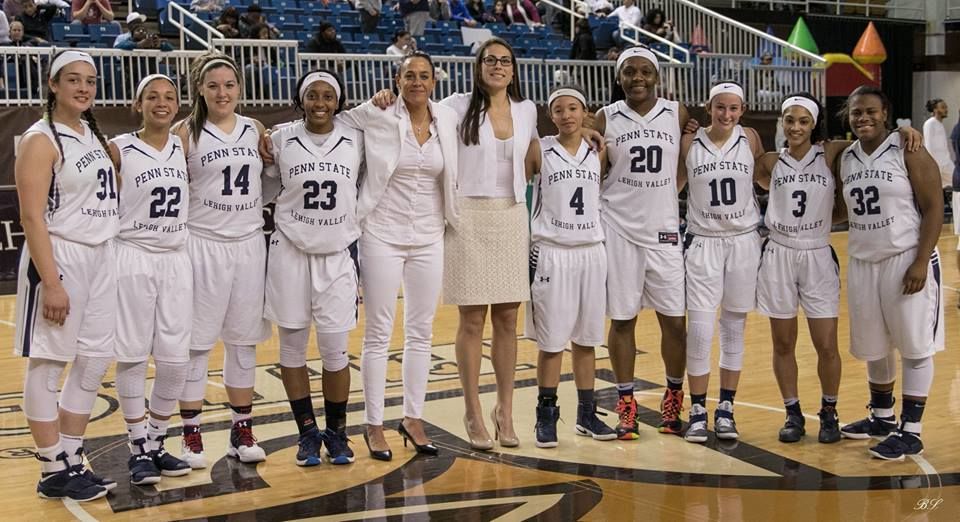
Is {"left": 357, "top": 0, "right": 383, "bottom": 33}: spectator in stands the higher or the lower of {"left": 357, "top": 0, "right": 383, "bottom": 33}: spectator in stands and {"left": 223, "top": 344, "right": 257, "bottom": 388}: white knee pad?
the higher

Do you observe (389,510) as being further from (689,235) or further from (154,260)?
(689,235)

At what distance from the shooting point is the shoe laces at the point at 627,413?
555 centimetres

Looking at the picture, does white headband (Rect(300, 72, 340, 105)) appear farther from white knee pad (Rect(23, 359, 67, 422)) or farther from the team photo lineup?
white knee pad (Rect(23, 359, 67, 422))

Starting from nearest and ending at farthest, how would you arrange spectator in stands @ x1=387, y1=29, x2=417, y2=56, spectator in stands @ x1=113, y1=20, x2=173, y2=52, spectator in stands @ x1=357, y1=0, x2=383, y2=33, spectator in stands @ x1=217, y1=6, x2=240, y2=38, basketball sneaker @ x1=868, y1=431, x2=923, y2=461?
basketball sneaker @ x1=868, y1=431, x2=923, y2=461 → spectator in stands @ x1=113, y1=20, x2=173, y2=52 → spectator in stands @ x1=217, y1=6, x2=240, y2=38 → spectator in stands @ x1=387, y1=29, x2=417, y2=56 → spectator in stands @ x1=357, y1=0, x2=383, y2=33

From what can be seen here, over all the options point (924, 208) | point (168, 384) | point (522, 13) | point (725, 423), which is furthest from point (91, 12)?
point (924, 208)

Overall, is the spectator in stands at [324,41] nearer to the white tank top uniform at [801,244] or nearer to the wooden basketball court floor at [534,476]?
the wooden basketball court floor at [534,476]

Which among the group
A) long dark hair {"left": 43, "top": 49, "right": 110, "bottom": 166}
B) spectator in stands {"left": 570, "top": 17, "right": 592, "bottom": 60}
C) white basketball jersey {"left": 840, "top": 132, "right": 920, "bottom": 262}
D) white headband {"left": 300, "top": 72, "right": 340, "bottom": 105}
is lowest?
white basketball jersey {"left": 840, "top": 132, "right": 920, "bottom": 262}

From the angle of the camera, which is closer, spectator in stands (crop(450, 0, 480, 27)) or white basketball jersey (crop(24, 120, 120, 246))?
white basketball jersey (crop(24, 120, 120, 246))

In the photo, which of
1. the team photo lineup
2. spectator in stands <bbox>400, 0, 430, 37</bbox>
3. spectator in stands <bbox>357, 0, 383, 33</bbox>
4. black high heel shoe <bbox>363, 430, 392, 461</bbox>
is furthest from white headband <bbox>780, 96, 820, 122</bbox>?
spectator in stands <bbox>400, 0, 430, 37</bbox>

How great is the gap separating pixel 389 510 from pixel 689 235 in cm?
203

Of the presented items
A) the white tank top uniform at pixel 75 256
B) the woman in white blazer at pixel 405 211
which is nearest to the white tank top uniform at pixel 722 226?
the woman in white blazer at pixel 405 211

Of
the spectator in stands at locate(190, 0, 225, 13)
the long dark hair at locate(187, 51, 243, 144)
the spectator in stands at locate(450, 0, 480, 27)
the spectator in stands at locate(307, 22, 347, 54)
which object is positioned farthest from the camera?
the spectator in stands at locate(450, 0, 480, 27)

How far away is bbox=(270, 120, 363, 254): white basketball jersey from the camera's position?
16.1ft

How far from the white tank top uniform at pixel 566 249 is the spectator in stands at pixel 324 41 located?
29.7 feet
